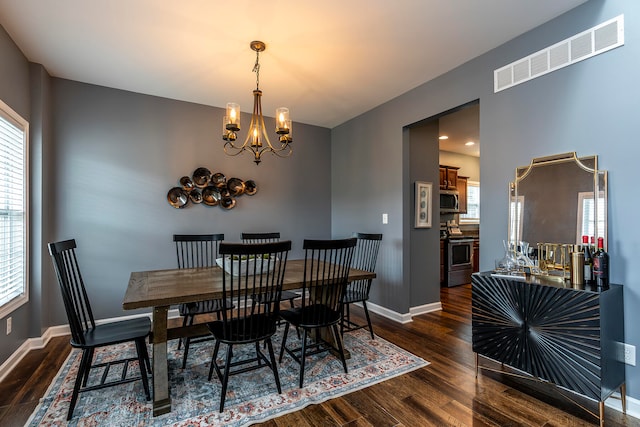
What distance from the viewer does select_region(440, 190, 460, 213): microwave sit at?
600 cm

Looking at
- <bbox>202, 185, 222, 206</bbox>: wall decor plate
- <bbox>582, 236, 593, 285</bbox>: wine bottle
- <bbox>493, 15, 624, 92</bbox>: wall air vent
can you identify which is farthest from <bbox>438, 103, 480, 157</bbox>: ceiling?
<bbox>202, 185, 222, 206</bbox>: wall decor plate

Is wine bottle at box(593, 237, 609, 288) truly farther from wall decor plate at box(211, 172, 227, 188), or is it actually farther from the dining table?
wall decor plate at box(211, 172, 227, 188)

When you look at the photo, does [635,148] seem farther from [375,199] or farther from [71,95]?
[71,95]

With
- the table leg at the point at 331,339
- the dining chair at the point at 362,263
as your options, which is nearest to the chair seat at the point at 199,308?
the table leg at the point at 331,339

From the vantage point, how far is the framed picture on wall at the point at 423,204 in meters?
3.90

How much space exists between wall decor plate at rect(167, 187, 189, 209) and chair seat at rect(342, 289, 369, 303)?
237 centimetres

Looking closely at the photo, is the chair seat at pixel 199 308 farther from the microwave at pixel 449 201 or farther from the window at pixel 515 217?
the microwave at pixel 449 201

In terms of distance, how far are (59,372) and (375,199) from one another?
365 centimetres

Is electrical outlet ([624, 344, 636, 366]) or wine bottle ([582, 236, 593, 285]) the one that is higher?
wine bottle ([582, 236, 593, 285])

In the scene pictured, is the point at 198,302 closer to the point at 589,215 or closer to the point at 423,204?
the point at 423,204

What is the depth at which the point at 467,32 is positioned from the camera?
2510mm

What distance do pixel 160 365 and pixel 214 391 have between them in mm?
443

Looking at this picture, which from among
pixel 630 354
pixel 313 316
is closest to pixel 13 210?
pixel 313 316

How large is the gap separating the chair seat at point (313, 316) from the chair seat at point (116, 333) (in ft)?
3.27
